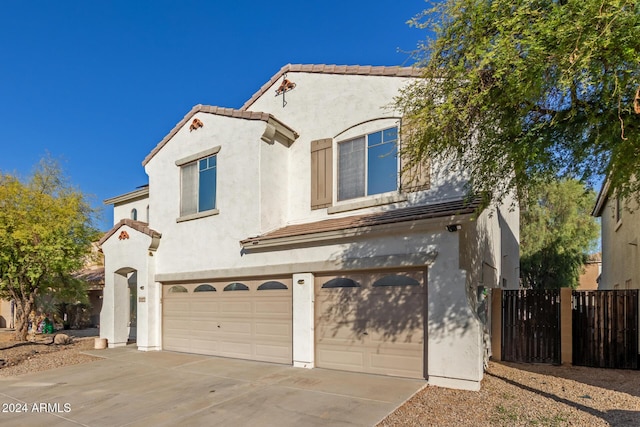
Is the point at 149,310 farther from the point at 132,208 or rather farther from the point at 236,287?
the point at 132,208

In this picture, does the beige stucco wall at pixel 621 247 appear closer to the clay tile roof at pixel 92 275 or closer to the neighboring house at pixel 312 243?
the neighboring house at pixel 312 243

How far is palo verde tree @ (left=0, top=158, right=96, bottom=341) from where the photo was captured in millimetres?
15469

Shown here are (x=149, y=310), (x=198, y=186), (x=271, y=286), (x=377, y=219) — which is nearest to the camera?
(x=377, y=219)

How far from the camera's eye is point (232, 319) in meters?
12.2

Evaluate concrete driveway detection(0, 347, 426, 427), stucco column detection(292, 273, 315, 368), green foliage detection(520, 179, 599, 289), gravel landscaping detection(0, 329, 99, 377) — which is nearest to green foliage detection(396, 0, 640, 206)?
stucco column detection(292, 273, 315, 368)

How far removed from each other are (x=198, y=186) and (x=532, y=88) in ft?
35.2

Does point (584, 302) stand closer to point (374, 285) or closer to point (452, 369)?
point (452, 369)

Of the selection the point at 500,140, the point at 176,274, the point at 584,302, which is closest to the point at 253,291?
the point at 176,274

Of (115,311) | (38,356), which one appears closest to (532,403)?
(115,311)

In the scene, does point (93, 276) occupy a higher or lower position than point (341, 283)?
lower

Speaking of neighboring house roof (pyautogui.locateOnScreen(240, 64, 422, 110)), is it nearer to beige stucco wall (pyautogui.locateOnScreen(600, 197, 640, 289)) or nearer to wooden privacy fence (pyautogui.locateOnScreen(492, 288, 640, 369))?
beige stucco wall (pyautogui.locateOnScreen(600, 197, 640, 289))

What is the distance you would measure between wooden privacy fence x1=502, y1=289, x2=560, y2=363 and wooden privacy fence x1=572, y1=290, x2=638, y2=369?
486mm

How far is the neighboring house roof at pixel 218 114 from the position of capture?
12.0 m

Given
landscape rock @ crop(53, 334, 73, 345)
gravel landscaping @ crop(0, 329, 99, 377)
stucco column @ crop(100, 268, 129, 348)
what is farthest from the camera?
landscape rock @ crop(53, 334, 73, 345)
